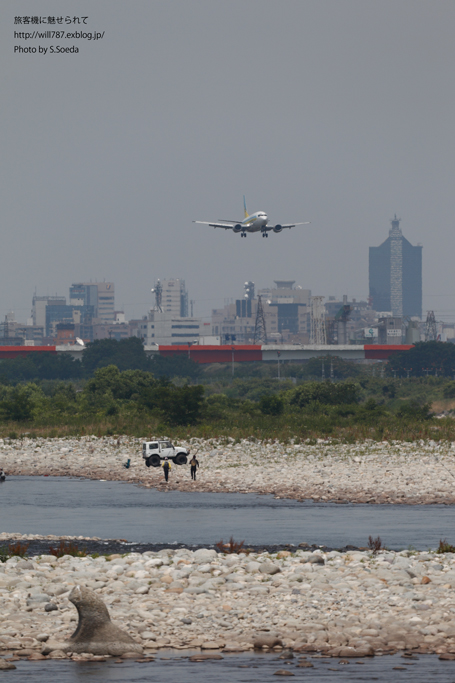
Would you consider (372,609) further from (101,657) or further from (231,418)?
(231,418)

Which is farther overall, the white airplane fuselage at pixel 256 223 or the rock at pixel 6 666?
the white airplane fuselage at pixel 256 223

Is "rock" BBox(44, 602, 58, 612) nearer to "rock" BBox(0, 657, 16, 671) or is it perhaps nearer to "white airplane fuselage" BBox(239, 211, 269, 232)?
"rock" BBox(0, 657, 16, 671)

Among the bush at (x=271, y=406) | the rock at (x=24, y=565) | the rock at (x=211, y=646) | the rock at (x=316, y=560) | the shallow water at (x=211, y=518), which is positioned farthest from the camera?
the bush at (x=271, y=406)

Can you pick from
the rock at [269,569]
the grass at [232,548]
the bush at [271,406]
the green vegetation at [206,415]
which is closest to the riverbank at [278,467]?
the green vegetation at [206,415]

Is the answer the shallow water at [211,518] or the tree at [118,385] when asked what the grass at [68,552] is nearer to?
the shallow water at [211,518]

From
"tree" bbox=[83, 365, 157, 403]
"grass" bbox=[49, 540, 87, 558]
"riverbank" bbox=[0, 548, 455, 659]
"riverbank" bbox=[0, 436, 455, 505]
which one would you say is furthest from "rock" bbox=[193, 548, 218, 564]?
"tree" bbox=[83, 365, 157, 403]

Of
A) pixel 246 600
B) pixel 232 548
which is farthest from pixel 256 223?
pixel 246 600
